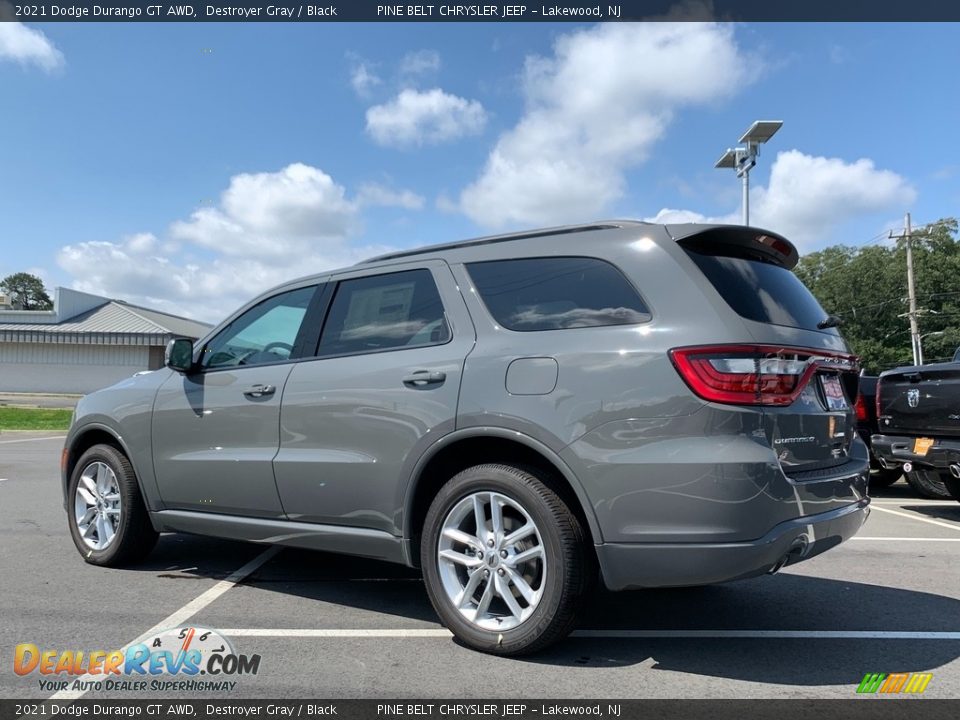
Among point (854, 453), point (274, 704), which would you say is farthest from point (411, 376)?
point (854, 453)

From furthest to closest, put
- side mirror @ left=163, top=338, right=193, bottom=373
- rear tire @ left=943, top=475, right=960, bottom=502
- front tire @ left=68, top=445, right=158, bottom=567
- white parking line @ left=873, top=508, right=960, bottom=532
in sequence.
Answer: rear tire @ left=943, top=475, right=960, bottom=502 → white parking line @ left=873, top=508, right=960, bottom=532 → front tire @ left=68, top=445, right=158, bottom=567 → side mirror @ left=163, top=338, right=193, bottom=373

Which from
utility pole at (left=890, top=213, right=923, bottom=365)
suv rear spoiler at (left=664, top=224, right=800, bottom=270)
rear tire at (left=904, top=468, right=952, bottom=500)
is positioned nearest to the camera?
suv rear spoiler at (left=664, top=224, right=800, bottom=270)

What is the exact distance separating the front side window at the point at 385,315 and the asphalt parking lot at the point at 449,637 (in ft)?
4.75

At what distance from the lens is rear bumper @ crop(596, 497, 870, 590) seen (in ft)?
9.51

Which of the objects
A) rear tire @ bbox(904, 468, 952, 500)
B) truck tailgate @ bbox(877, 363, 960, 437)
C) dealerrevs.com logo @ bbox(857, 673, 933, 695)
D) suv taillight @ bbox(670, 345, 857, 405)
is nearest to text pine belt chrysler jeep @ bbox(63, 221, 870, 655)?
suv taillight @ bbox(670, 345, 857, 405)

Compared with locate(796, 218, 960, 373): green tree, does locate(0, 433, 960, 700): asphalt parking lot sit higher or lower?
lower

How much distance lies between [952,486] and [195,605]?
7.88 m

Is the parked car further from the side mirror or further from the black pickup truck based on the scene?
the side mirror

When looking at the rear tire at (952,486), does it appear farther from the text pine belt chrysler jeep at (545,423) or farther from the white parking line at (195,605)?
the white parking line at (195,605)

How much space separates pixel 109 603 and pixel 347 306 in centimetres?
211

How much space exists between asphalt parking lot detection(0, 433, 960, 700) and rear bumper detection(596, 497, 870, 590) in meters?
0.45

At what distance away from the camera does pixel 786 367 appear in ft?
10.2

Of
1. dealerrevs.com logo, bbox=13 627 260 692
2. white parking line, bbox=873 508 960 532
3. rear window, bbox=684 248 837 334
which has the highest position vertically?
rear window, bbox=684 248 837 334

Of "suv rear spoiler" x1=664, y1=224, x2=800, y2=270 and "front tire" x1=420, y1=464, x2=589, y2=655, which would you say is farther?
"suv rear spoiler" x1=664, y1=224, x2=800, y2=270
